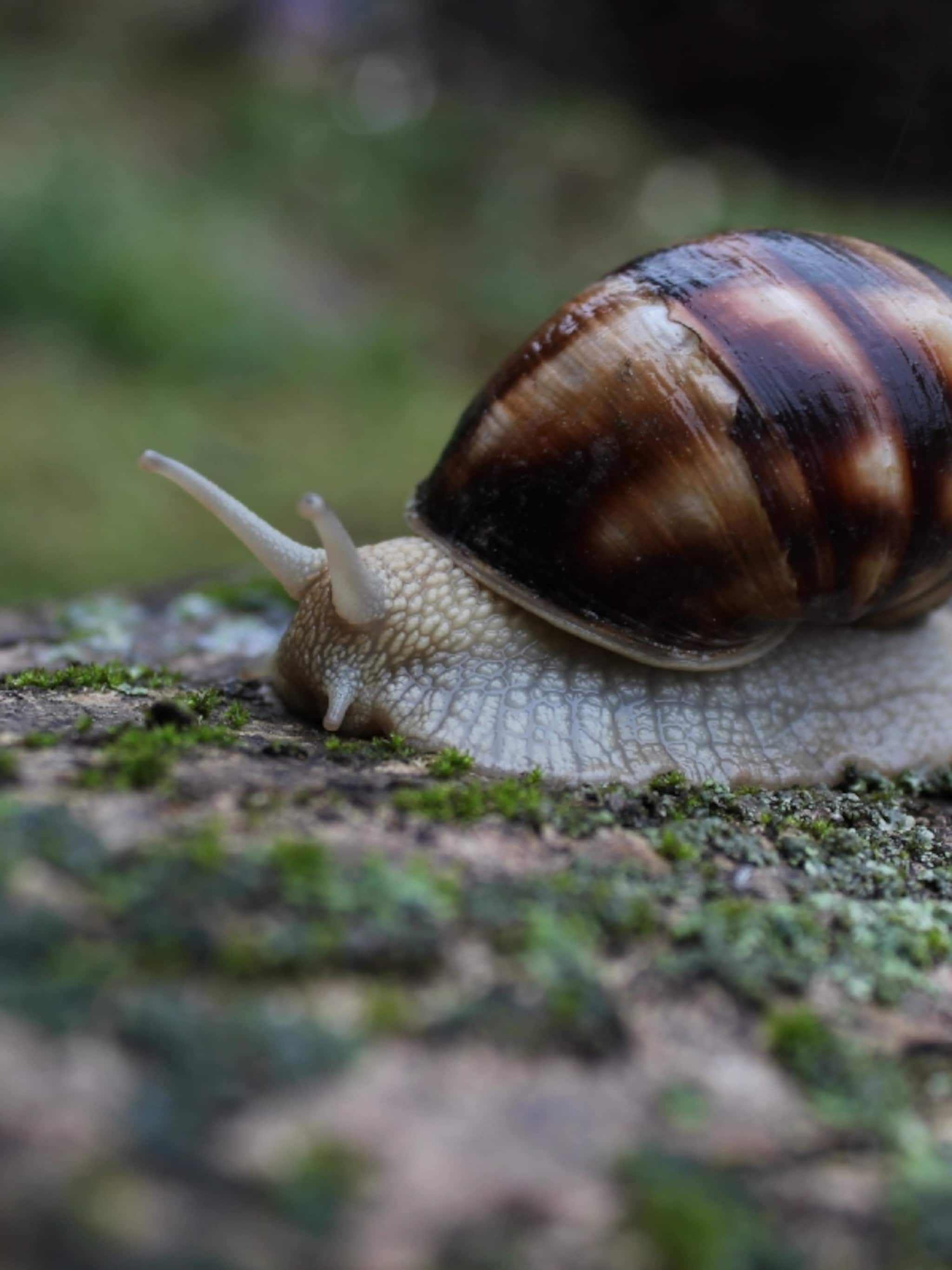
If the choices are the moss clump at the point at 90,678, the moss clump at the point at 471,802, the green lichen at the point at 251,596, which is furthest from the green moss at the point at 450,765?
the green lichen at the point at 251,596

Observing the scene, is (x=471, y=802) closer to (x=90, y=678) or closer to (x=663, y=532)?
(x=663, y=532)

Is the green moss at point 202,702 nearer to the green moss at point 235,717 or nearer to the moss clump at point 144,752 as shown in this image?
the green moss at point 235,717

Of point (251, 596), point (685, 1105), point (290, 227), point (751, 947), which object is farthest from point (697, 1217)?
point (290, 227)

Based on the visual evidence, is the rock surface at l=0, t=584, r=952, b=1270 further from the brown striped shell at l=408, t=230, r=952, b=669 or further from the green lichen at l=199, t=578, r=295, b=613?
the green lichen at l=199, t=578, r=295, b=613

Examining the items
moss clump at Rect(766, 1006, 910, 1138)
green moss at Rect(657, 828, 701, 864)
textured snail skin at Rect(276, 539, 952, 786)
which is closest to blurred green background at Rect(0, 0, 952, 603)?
textured snail skin at Rect(276, 539, 952, 786)

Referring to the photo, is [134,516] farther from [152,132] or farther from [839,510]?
[152,132]

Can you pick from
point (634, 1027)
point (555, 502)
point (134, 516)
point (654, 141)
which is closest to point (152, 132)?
point (654, 141)
